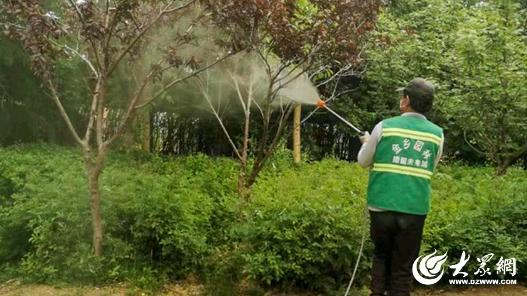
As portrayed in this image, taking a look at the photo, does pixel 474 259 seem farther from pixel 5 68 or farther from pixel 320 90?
pixel 5 68

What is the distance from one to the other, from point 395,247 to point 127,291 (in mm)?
2235

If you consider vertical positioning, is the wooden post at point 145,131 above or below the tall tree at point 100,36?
below

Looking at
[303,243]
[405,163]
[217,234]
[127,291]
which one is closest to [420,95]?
[405,163]

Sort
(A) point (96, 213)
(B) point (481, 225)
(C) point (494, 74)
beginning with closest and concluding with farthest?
(A) point (96, 213)
(B) point (481, 225)
(C) point (494, 74)

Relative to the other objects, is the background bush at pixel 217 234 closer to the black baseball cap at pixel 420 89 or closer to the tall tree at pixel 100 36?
the tall tree at pixel 100 36

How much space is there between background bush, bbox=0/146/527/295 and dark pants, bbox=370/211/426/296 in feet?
2.45

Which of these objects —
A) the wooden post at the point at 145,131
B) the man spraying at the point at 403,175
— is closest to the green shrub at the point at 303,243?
the man spraying at the point at 403,175

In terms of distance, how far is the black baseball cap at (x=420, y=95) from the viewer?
3.84 m

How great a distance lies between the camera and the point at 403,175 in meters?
3.80

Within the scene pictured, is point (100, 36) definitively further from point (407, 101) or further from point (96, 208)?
point (407, 101)

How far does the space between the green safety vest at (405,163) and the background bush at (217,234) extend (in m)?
0.98

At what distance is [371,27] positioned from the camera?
6242 millimetres

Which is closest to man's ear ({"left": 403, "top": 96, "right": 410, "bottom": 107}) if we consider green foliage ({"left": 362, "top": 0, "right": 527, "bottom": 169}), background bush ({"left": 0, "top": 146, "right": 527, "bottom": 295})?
background bush ({"left": 0, "top": 146, "right": 527, "bottom": 295})

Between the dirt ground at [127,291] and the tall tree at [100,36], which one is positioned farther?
the dirt ground at [127,291]
